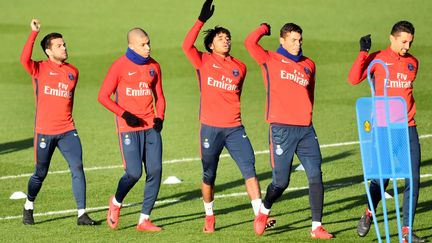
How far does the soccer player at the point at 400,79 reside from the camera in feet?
48.3

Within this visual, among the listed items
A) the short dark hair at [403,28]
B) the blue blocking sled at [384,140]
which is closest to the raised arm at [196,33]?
the short dark hair at [403,28]

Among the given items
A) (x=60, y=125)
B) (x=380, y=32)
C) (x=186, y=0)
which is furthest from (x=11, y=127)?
(x=186, y=0)

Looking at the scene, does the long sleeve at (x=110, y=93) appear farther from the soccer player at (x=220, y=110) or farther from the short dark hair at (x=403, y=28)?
the short dark hair at (x=403, y=28)

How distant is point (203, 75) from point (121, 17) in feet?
99.7

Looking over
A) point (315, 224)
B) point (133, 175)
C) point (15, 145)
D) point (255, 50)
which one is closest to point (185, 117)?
point (15, 145)

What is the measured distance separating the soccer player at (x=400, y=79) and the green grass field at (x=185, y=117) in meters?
0.36

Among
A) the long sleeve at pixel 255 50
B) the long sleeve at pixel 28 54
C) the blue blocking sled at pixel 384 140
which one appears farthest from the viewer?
the long sleeve at pixel 28 54

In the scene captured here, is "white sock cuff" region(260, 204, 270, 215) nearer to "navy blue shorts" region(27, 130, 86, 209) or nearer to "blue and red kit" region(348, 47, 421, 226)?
"blue and red kit" region(348, 47, 421, 226)

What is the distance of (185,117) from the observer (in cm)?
2672

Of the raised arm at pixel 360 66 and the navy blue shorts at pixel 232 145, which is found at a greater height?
the raised arm at pixel 360 66

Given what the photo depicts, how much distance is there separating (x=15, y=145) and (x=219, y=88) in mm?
8845

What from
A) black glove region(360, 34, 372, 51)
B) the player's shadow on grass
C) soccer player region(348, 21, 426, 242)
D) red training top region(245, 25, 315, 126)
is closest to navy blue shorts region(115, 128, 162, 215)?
red training top region(245, 25, 315, 126)

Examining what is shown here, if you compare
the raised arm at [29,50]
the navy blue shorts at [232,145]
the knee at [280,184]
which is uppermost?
the raised arm at [29,50]

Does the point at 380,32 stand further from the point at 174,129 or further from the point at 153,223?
the point at 153,223
